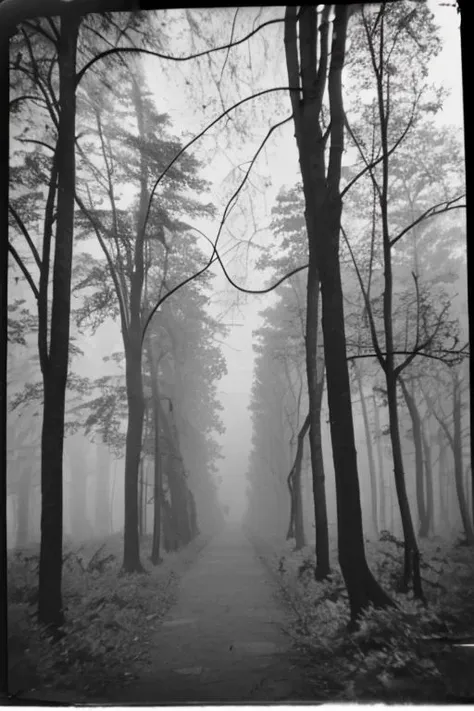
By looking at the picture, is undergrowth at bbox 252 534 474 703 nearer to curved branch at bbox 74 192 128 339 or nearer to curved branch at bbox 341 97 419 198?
curved branch at bbox 74 192 128 339

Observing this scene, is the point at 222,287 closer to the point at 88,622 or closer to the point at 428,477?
the point at 88,622

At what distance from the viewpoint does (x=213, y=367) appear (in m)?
4.09

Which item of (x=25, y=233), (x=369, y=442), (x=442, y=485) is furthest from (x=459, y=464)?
(x=25, y=233)

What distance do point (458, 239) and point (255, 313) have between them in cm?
163

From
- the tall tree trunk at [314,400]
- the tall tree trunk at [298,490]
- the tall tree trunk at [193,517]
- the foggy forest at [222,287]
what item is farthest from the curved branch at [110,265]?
the tall tree trunk at [298,490]

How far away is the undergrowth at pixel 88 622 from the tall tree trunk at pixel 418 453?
2.12 metres

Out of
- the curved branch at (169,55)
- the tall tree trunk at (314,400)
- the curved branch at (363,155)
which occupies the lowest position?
the tall tree trunk at (314,400)

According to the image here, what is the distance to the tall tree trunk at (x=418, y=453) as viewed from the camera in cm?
383

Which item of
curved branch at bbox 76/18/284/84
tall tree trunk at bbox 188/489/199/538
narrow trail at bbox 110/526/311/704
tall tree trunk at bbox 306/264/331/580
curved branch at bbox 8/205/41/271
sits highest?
curved branch at bbox 76/18/284/84

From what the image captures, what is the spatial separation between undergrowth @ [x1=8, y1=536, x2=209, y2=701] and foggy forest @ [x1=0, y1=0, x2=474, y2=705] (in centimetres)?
2

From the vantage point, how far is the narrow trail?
2807mm

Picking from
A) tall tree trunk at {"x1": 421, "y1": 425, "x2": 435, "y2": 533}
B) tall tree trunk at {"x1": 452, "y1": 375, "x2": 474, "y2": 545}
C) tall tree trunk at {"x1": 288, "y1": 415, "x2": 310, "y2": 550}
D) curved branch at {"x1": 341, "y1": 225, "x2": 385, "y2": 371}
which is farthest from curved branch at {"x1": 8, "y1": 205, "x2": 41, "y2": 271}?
tall tree trunk at {"x1": 421, "y1": 425, "x2": 435, "y2": 533}

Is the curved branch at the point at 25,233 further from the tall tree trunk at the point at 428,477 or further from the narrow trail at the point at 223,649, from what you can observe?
the tall tree trunk at the point at 428,477

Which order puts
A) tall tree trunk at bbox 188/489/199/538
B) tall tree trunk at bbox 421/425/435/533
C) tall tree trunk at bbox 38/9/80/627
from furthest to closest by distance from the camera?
tall tree trunk at bbox 421/425/435/533
tall tree trunk at bbox 188/489/199/538
tall tree trunk at bbox 38/9/80/627
